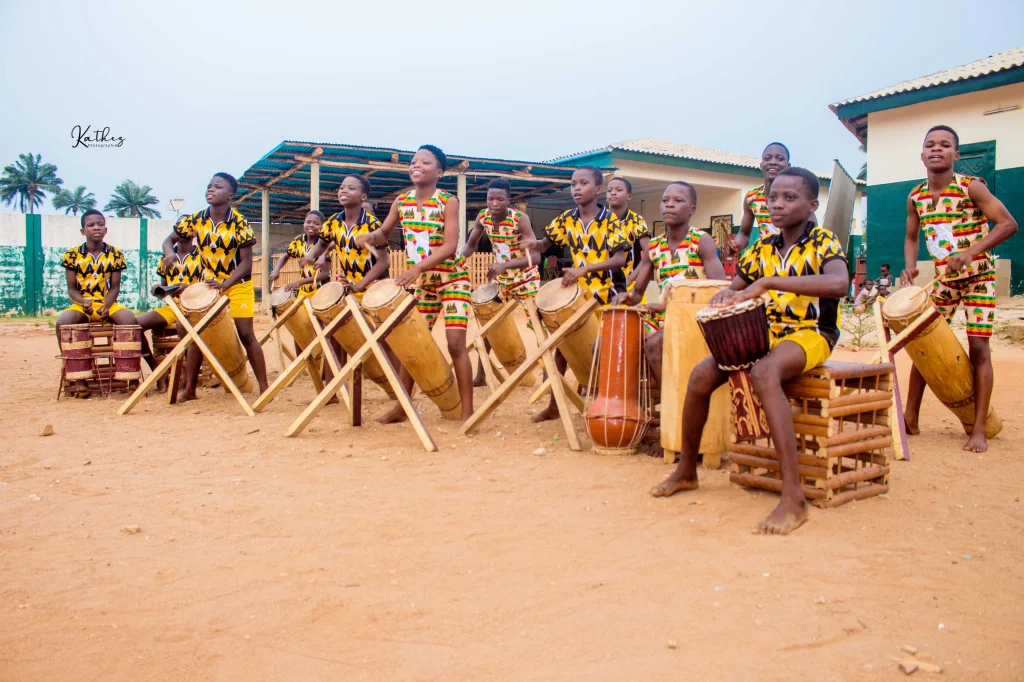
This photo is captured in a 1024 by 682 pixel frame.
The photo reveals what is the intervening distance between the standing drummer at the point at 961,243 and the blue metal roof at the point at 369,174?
11565 millimetres

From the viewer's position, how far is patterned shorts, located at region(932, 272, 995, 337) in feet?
17.0

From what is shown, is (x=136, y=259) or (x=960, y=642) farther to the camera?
(x=136, y=259)

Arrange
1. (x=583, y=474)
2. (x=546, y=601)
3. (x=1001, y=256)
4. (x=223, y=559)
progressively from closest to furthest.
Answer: (x=546, y=601) < (x=223, y=559) < (x=583, y=474) < (x=1001, y=256)

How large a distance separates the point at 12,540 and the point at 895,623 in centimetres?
340

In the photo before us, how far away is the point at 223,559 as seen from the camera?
10.2 ft

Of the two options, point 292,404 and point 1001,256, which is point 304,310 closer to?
point 292,404

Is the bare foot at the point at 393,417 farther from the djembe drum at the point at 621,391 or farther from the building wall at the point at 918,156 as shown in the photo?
the building wall at the point at 918,156

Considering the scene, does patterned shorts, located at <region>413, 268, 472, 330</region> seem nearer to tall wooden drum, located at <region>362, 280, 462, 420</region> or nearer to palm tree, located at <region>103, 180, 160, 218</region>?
Result: tall wooden drum, located at <region>362, 280, 462, 420</region>

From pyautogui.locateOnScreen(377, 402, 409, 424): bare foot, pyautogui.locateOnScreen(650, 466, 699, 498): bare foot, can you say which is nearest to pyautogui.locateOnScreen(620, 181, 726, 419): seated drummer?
pyautogui.locateOnScreen(650, 466, 699, 498): bare foot

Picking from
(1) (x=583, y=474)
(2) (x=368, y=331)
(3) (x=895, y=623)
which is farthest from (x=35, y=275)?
(3) (x=895, y=623)

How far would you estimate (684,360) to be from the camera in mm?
4645

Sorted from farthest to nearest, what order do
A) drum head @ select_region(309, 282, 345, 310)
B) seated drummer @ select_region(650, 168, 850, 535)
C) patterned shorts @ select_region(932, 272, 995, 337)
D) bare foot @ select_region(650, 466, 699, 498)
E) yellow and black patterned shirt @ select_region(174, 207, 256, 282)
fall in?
yellow and black patterned shirt @ select_region(174, 207, 256, 282) < drum head @ select_region(309, 282, 345, 310) < patterned shorts @ select_region(932, 272, 995, 337) < bare foot @ select_region(650, 466, 699, 498) < seated drummer @ select_region(650, 168, 850, 535)

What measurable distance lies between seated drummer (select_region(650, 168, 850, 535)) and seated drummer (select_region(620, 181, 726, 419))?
3.64 ft

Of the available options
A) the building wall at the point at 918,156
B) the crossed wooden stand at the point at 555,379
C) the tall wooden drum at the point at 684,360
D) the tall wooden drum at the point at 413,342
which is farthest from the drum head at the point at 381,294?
the building wall at the point at 918,156
